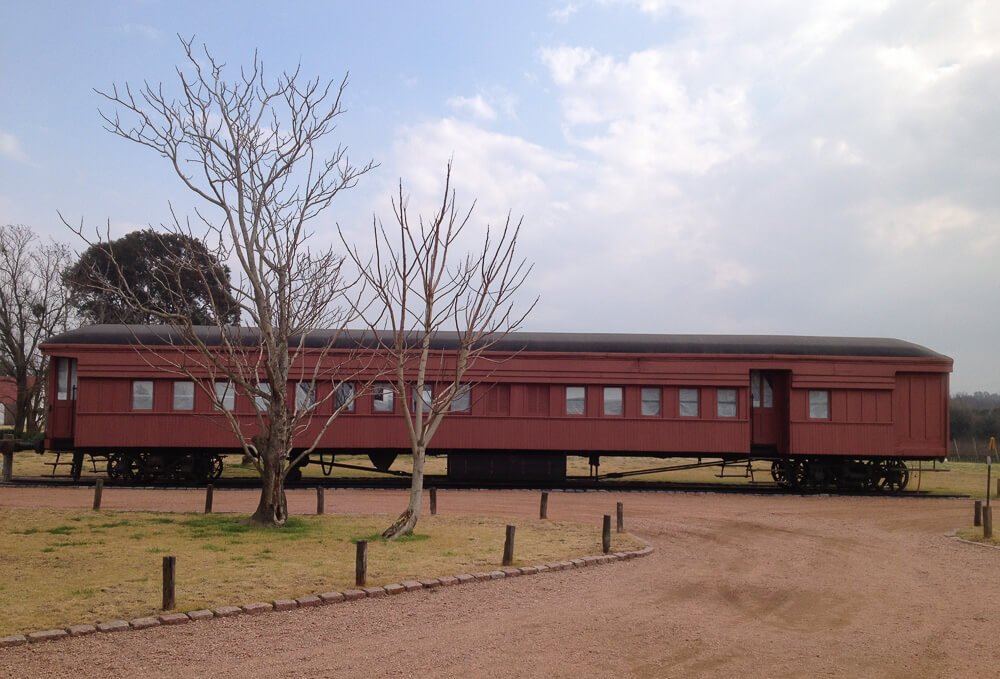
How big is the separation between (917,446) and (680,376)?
587 centimetres

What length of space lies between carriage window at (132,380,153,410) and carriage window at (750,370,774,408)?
1450 centimetres

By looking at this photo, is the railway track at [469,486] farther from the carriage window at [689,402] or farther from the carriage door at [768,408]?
the carriage window at [689,402]

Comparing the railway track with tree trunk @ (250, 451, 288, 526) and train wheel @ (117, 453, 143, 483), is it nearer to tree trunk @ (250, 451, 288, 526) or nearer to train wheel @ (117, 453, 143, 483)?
train wheel @ (117, 453, 143, 483)

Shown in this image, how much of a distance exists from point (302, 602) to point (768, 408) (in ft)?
50.9

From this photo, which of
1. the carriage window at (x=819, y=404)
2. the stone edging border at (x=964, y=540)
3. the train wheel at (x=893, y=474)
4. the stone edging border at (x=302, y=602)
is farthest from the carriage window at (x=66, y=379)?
the train wheel at (x=893, y=474)

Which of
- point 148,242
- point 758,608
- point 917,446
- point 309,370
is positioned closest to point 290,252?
point 309,370

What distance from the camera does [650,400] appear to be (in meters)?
20.8

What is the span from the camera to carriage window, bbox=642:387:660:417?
20766 mm

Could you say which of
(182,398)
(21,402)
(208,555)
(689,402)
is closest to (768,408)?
(689,402)

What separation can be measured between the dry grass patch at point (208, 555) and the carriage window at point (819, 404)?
879 cm

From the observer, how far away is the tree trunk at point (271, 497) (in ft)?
45.0

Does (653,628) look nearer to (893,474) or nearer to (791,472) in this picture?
(791,472)

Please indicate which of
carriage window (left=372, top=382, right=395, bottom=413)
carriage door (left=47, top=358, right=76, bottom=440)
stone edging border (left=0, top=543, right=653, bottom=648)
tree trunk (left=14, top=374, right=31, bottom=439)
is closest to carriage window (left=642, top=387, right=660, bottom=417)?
carriage window (left=372, top=382, right=395, bottom=413)

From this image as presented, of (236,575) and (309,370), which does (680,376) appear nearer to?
(309,370)
